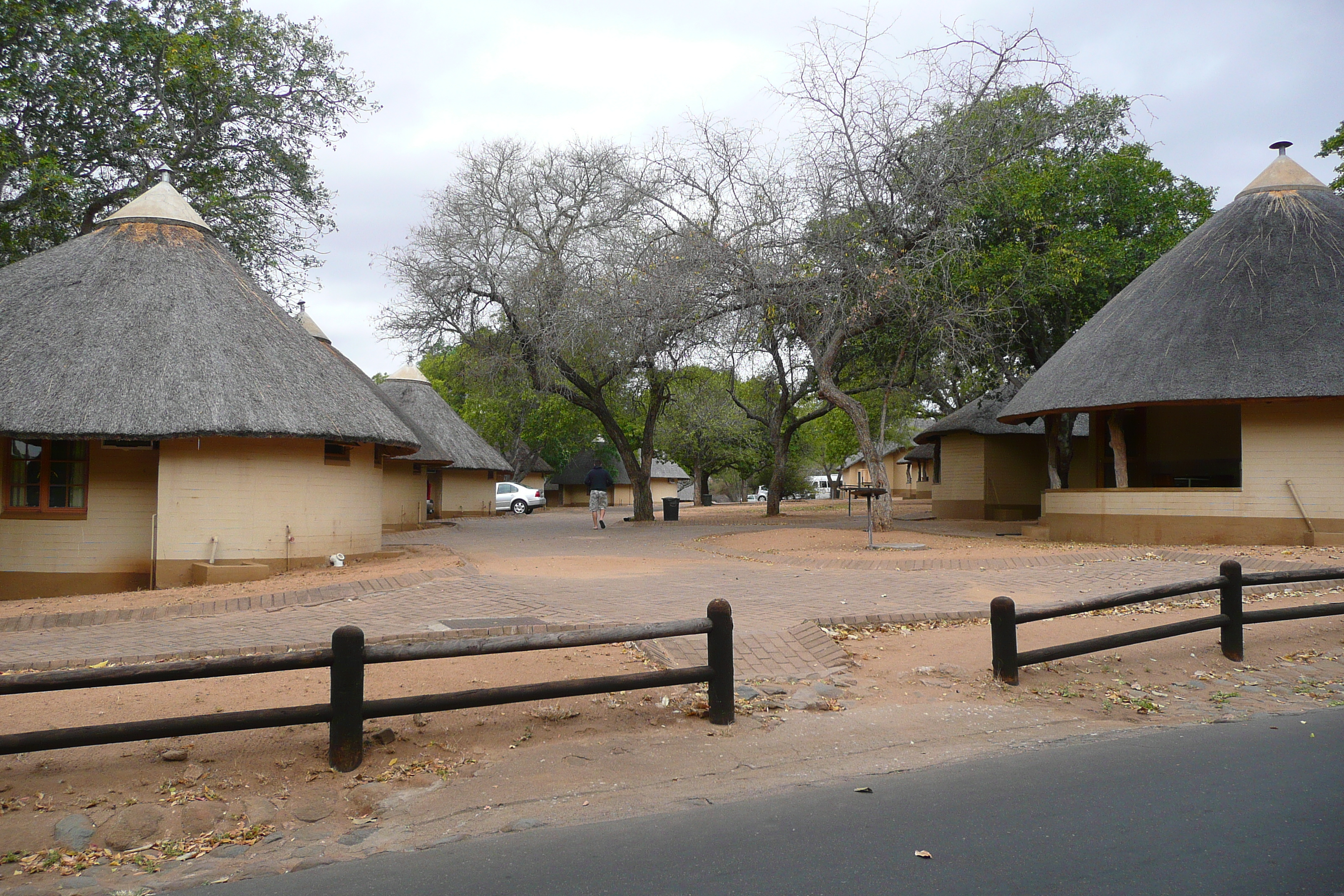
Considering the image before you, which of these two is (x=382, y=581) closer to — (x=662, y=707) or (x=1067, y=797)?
(x=662, y=707)

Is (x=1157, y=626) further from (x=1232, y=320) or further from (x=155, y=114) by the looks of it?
(x=155, y=114)

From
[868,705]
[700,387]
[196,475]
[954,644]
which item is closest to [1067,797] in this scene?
[868,705]

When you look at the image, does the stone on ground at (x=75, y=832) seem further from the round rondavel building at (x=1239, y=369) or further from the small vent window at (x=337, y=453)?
the round rondavel building at (x=1239, y=369)

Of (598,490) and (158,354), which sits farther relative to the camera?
(598,490)

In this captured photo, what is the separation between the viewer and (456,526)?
2866 centimetres

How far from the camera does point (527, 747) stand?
20.0 feet

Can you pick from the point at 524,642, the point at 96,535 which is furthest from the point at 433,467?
the point at 524,642

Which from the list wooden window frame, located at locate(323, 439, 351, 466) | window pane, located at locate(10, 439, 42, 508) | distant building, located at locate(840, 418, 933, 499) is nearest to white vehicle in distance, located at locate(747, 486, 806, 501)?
distant building, located at locate(840, 418, 933, 499)

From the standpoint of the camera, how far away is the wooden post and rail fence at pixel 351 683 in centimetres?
501

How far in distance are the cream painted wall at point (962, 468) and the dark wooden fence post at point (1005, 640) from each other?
20.7m

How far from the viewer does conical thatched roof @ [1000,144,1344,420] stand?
1518cm

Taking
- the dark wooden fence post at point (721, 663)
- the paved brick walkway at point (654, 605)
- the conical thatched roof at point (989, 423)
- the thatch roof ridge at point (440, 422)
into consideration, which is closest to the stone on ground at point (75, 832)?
the paved brick walkway at point (654, 605)

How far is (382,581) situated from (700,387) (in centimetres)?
2283

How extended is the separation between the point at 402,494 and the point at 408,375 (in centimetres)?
795
